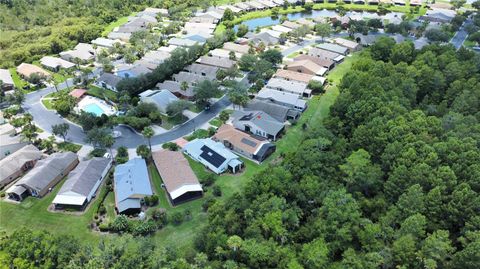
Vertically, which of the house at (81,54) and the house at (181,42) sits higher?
the house at (181,42)

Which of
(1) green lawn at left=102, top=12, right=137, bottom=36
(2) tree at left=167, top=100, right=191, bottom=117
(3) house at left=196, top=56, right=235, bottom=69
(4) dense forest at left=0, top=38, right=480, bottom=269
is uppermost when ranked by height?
(4) dense forest at left=0, top=38, right=480, bottom=269

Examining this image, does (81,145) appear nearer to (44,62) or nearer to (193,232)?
(193,232)

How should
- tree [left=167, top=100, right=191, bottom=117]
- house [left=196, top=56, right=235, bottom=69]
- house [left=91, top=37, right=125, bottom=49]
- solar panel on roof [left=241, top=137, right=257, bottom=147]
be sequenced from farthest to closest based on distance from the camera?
house [left=91, top=37, right=125, bottom=49] < house [left=196, top=56, right=235, bottom=69] < tree [left=167, top=100, right=191, bottom=117] < solar panel on roof [left=241, top=137, right=257, bottom=147]

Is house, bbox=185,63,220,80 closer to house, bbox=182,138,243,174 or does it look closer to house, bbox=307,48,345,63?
house, bbox=182,138,243,174

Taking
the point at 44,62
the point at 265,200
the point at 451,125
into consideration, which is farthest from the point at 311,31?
the point at 265,200

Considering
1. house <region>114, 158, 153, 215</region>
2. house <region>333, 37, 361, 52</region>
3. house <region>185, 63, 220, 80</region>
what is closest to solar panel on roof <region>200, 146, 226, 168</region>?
house <region>114, 158, 153, 215</region>

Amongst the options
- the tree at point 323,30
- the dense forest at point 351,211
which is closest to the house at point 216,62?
the tree at point 323,30

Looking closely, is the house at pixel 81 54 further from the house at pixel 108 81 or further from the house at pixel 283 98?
the house at pixel 283 98
